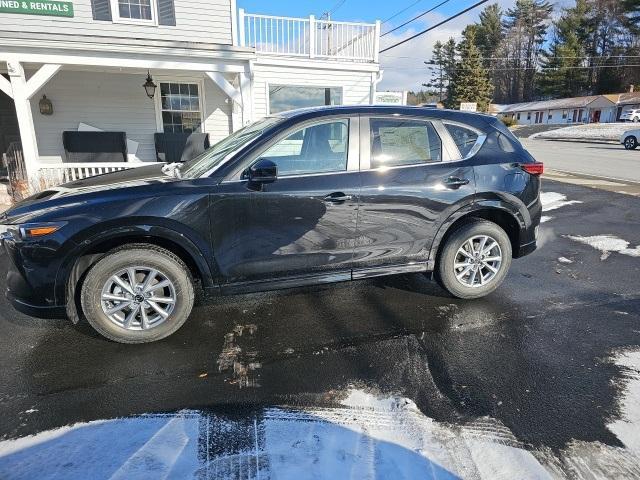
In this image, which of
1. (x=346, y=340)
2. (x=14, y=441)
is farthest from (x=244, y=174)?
(x=14, y=441)

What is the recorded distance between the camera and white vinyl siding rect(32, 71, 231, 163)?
34.4 feet

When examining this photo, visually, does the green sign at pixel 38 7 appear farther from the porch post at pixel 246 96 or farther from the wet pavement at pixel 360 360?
the wet pavement at pixel 360 360

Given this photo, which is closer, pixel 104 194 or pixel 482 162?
pixel 104 194

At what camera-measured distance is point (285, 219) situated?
11.3 ft

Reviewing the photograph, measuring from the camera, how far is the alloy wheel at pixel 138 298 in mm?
3199

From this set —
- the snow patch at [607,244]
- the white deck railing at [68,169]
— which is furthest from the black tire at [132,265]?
the white deck railing at [68,169]

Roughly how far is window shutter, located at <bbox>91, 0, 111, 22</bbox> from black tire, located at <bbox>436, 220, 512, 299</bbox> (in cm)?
1040

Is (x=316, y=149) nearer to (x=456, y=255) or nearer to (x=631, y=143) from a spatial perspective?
(x=456, y=255)

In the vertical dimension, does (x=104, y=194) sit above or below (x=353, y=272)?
above

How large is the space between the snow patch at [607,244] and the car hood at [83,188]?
5318 mm

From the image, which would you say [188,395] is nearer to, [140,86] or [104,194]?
[104,194]

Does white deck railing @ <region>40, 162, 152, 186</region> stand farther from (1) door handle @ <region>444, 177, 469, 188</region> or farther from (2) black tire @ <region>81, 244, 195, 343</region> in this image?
(1) door handle @ <region>444, 177, 469, 188</region>

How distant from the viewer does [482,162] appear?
3957mm

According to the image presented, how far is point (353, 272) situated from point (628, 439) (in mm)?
2140
